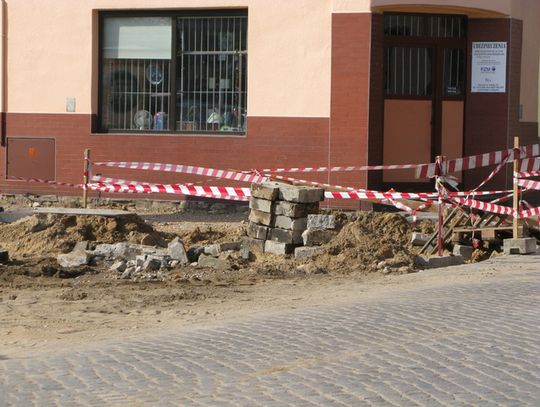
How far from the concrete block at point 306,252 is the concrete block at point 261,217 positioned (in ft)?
2.48

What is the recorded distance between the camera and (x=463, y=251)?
16.3m

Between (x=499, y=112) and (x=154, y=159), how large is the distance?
679 centimetres

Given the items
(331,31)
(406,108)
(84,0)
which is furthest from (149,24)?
(406,108)

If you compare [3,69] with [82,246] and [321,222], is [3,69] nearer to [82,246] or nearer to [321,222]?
[82,246]

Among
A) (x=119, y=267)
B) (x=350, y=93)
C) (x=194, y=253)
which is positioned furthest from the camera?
(x=350, y=93)

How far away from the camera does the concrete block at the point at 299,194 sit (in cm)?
1608

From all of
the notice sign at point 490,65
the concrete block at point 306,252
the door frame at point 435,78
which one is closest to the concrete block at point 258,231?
the concrete block at point 306,252

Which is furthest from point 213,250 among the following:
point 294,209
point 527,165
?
point 527,165

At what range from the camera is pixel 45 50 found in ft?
76.7

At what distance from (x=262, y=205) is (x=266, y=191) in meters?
0.23

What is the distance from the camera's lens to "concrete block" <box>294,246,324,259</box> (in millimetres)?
15645

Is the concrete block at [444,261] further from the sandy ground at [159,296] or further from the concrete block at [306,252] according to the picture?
the concrete block at [306,252]

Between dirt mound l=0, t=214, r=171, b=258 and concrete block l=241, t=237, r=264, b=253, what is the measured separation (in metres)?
1.48

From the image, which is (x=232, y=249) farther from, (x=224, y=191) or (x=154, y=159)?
(x=154, y=159)
